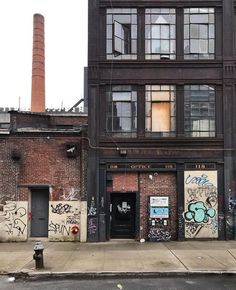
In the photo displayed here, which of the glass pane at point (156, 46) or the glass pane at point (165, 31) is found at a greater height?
the glass pane at point (165, 31)

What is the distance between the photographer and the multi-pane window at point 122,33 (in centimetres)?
2020

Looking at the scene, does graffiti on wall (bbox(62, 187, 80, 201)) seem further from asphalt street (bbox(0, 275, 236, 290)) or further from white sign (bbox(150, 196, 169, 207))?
asphalt street (bbox(0, 275, 236, 290))

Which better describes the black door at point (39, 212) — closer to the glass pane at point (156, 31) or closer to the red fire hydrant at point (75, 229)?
the red fire hydrant at point (75, 229)

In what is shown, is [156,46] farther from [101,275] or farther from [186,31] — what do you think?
[101,275]

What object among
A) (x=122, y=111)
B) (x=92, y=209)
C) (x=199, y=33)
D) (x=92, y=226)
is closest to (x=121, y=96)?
(x=122, y=111)

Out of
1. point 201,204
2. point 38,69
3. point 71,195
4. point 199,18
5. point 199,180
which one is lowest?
point 201,204

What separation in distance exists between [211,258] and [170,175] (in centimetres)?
550

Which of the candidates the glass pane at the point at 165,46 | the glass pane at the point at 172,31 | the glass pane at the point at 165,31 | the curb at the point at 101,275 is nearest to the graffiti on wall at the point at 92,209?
the curb at the point at 101,275

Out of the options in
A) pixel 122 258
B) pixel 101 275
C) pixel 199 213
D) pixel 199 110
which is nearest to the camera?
pixel 101 275

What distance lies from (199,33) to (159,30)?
70.8 inches

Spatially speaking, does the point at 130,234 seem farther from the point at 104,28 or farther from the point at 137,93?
the point at 104,28

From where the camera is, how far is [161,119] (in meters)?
20.1

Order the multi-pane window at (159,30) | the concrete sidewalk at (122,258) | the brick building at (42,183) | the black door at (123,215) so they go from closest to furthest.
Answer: the concrete sidewalk at (122,258)
the brick building at (42,183)
the black door at (123,215)
the multi-pane window at (159,30)

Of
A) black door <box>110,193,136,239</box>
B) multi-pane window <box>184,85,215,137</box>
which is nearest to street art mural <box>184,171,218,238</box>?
multi-pane window <box>184,85,215,137</box>
